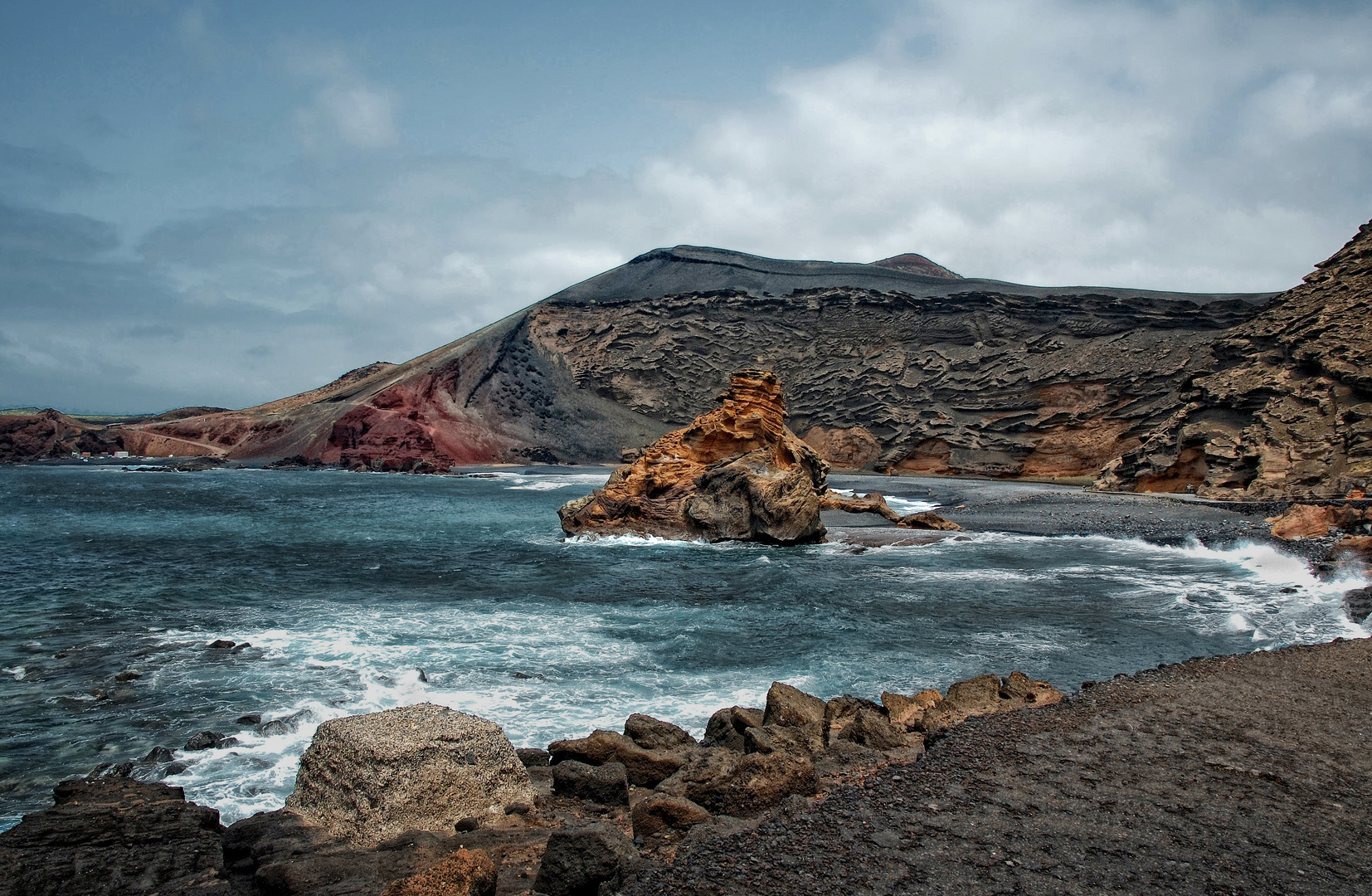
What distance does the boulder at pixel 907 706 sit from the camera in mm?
7621

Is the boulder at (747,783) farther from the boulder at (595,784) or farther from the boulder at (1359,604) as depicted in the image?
the boulder at (1359,604)

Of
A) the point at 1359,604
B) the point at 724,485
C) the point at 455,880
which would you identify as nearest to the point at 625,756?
the point at 455,880

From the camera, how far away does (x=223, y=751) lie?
23.9 feet

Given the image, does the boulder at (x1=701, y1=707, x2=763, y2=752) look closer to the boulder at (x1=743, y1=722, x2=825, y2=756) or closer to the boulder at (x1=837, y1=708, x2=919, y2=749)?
the boulder at (x1=743, y1=722, x2=825, y2=756)

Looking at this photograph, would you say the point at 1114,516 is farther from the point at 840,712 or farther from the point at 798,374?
the point at 798,374

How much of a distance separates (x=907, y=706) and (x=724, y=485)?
1560cm

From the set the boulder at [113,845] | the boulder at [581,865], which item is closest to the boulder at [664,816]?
the boulder at [581,865]

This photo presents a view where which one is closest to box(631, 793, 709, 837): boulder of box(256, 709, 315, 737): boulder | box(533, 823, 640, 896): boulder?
box(533, 823, 640, 896): boulder

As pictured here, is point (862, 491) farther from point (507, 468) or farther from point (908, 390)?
point (507, 468)

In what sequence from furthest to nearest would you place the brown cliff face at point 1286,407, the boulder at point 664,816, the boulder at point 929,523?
the brown cliff face at point 1286,407 → the boulder at point 929,523 → the boulder at point 664,816

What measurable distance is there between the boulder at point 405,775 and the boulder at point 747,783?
123 cm

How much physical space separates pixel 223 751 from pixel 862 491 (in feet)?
127

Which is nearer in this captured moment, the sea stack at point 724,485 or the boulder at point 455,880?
the boulder at point 455,880

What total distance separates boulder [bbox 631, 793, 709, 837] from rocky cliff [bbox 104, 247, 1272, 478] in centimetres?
5399
